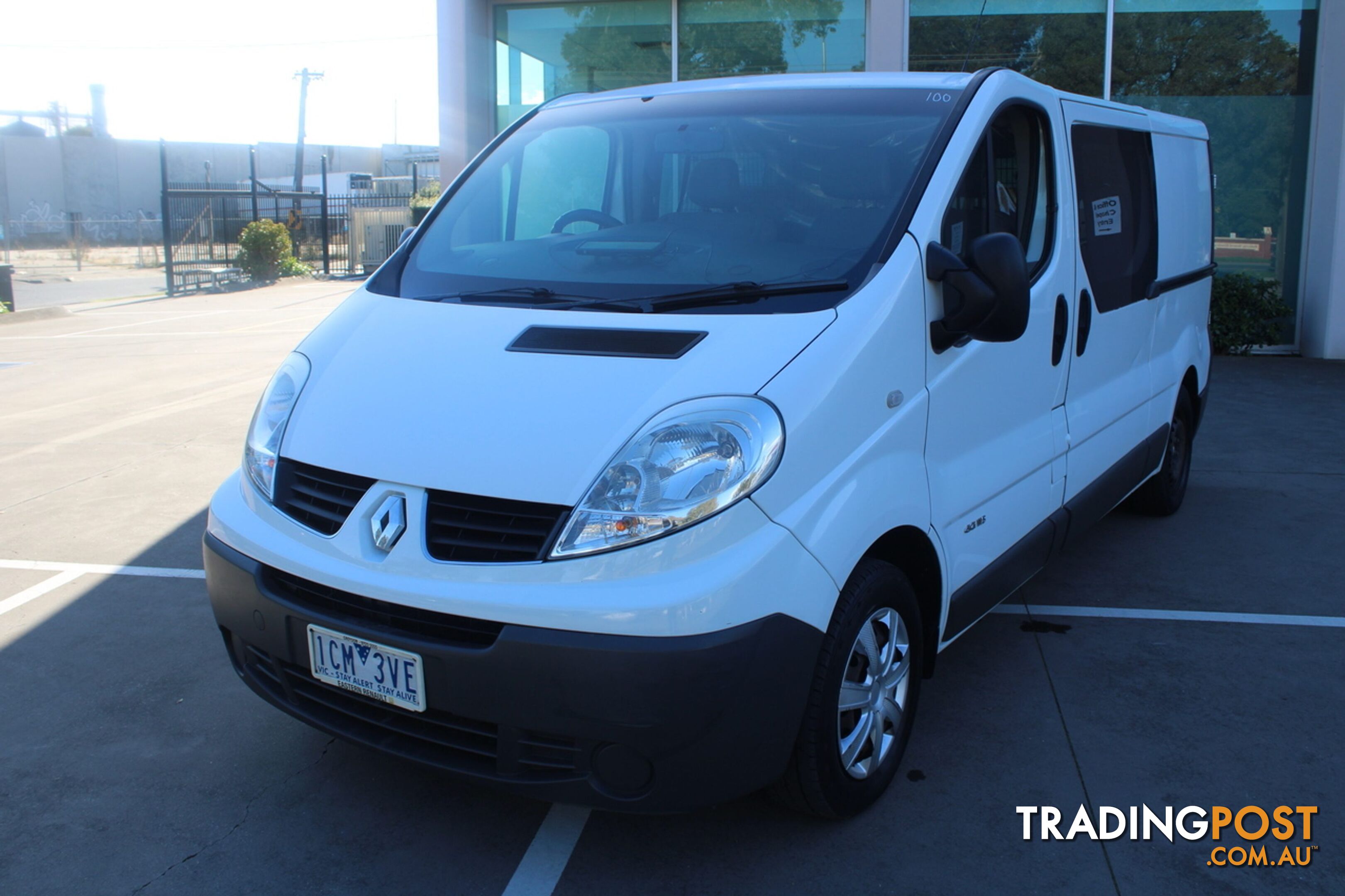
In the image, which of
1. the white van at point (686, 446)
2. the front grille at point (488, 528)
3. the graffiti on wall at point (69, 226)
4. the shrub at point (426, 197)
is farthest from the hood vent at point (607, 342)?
the graffiti on wall at point (69, 226)

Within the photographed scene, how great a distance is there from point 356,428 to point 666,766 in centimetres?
109

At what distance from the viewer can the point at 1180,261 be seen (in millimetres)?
5113

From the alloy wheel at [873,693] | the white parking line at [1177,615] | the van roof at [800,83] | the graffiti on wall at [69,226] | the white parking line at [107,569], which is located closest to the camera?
the alloy wheel at [873,693]

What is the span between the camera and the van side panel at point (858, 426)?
2424 mm

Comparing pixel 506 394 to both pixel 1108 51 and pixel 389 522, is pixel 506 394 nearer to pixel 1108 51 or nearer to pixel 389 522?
pixel 389 522

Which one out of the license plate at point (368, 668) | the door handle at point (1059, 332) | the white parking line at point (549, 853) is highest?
the door handle at point (1059, 332)

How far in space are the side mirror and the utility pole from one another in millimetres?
38131

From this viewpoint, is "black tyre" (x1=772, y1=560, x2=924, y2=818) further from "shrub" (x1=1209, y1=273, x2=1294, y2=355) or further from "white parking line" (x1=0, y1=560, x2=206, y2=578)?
"shrub" (x1=1209, y1=273, x2=1294, y2=355)

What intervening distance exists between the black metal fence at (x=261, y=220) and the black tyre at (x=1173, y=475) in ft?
60.1

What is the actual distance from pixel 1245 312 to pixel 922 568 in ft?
30.5

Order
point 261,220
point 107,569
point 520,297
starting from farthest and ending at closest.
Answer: point 261,220
point 107,569
point 520,297

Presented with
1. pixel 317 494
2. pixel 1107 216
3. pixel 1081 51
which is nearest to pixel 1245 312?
pixel 1081 51

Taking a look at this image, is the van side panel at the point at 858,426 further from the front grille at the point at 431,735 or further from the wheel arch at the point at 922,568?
the front grille at the point at 431,735

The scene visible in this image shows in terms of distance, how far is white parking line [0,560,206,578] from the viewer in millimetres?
4746
